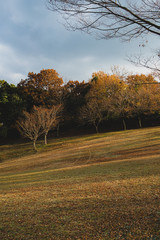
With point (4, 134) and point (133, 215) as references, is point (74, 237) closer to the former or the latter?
point (133, 215)

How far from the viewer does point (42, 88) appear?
3759cm

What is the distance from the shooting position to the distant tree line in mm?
30859

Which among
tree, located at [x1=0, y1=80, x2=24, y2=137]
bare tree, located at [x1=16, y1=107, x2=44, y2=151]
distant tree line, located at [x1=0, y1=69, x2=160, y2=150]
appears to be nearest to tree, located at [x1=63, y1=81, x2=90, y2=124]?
distant tree line, located at [x1=0, y1=69, x2=160, y2=150]

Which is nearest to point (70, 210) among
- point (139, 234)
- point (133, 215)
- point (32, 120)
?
point (133, 215)

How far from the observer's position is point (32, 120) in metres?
25.9

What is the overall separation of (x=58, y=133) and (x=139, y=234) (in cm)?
3481

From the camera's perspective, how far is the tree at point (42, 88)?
3638cm

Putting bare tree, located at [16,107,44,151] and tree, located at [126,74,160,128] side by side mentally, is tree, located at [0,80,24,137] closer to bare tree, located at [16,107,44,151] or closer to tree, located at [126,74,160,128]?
bare tree, located at [16,107,44,151]

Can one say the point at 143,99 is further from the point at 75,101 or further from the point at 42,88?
the point at 42,88

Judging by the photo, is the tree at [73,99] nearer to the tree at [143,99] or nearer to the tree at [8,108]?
the tree at [8,108]

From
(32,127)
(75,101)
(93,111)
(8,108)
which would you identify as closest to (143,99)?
(93,111)

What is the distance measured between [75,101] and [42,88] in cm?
804

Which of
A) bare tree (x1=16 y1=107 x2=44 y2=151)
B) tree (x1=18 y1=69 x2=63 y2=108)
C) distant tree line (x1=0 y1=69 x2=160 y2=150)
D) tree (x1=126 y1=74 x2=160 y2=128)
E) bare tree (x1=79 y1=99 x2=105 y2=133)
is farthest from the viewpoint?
tree (x1=18 y1=69 x2=63 y2=108)

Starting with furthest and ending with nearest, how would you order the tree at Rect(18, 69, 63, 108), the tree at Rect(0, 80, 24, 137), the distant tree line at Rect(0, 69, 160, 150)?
the tree at Rect(18, 69, 63, 108) < the tree at Rect(0, 80, 24, 137) < the distant tree line at Rect(0, 69, 160, 150)
